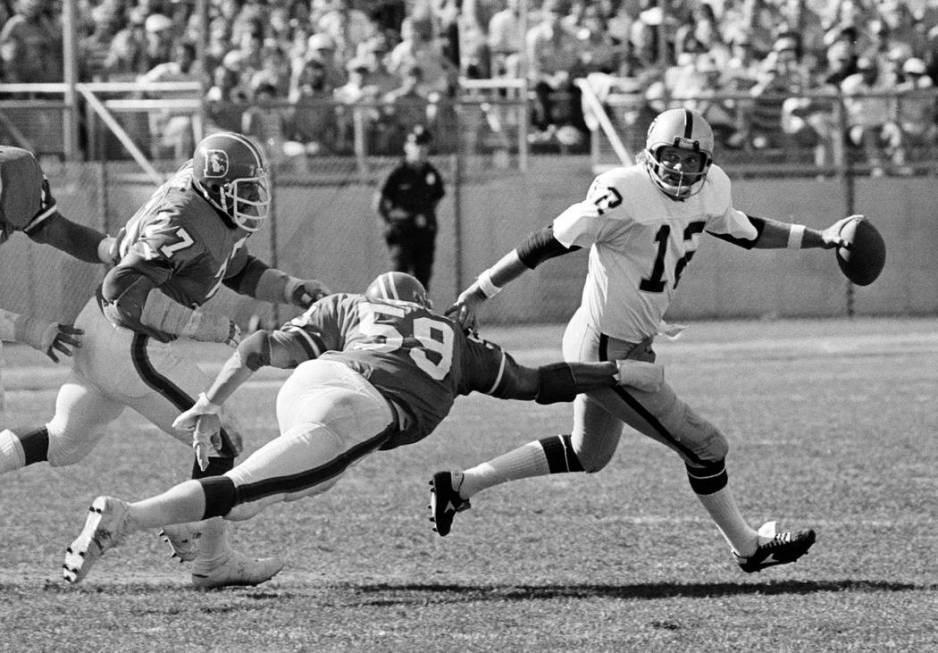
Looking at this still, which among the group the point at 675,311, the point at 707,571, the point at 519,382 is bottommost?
the point at 675,311

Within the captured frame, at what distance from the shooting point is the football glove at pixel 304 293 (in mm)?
6332

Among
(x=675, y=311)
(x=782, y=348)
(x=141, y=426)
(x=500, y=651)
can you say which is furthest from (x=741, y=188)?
(x=500, y=651)

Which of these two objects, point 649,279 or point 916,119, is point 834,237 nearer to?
point 649,279

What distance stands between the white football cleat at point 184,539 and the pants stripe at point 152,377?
353mm

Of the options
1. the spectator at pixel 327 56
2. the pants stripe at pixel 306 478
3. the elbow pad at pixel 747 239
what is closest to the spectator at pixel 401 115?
the spectator at pixel 327 56

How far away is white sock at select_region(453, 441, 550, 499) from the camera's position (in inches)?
254

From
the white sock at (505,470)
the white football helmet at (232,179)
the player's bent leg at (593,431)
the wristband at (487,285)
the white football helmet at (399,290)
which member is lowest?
the white sock at (505,470)

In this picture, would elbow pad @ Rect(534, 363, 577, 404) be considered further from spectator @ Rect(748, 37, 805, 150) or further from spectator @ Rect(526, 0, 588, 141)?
spectator @ Rect(526, 0, 588, 141)

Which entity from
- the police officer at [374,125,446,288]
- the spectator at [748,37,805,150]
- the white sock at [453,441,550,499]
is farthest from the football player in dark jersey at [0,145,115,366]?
the spectator at [748,37,805,150]

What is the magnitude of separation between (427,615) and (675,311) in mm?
12881

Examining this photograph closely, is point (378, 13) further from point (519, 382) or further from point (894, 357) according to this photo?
point (519, 382)

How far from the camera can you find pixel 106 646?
194 inches

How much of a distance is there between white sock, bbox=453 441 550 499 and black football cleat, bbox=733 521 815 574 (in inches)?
34.1

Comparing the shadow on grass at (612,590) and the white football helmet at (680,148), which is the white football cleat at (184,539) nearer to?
the shadow on grass at (612,590)
